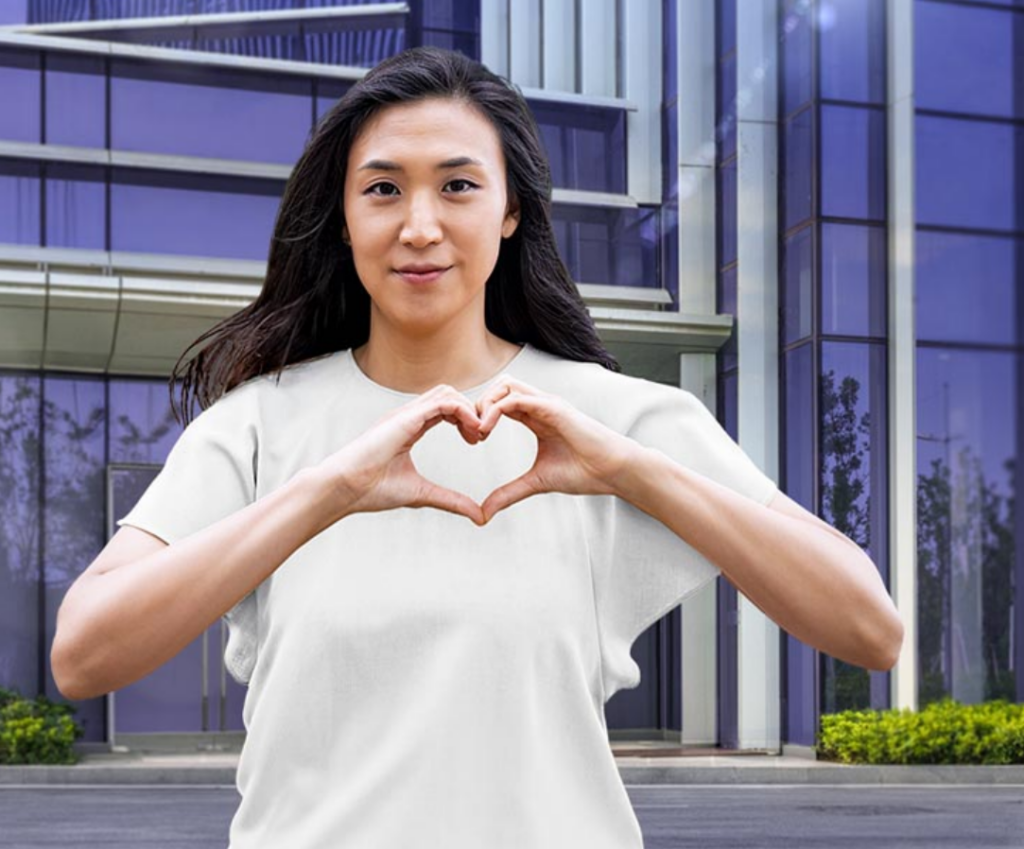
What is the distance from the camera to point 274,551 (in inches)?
70.9

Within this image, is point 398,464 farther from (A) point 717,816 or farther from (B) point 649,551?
(A) point 717,816

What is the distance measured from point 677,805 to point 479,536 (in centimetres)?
1285

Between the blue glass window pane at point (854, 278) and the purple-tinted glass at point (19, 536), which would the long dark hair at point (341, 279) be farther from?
the purple-tinted glass at point (19, 536)

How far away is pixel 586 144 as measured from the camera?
22016mm

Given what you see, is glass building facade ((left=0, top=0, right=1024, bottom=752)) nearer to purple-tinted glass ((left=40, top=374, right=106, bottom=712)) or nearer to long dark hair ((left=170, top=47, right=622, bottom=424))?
purple-tinted glass ((left=40, top=374, right=106, bottom=712))

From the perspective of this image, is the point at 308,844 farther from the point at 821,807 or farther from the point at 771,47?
the point at 771,47

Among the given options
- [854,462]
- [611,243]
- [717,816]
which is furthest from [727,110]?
[717,816]

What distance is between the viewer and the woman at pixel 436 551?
1.82 meters

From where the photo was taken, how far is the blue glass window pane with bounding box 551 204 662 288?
851 inches

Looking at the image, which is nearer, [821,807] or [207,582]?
[207,582]

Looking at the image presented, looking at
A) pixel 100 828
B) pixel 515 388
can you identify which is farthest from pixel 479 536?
pixel 100 828

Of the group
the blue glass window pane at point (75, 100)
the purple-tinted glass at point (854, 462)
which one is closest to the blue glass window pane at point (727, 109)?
the purple-tinted glass at point (854, 462)

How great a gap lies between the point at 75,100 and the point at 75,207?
123 cm

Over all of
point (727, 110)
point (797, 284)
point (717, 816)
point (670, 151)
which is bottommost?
point (717, 816)
